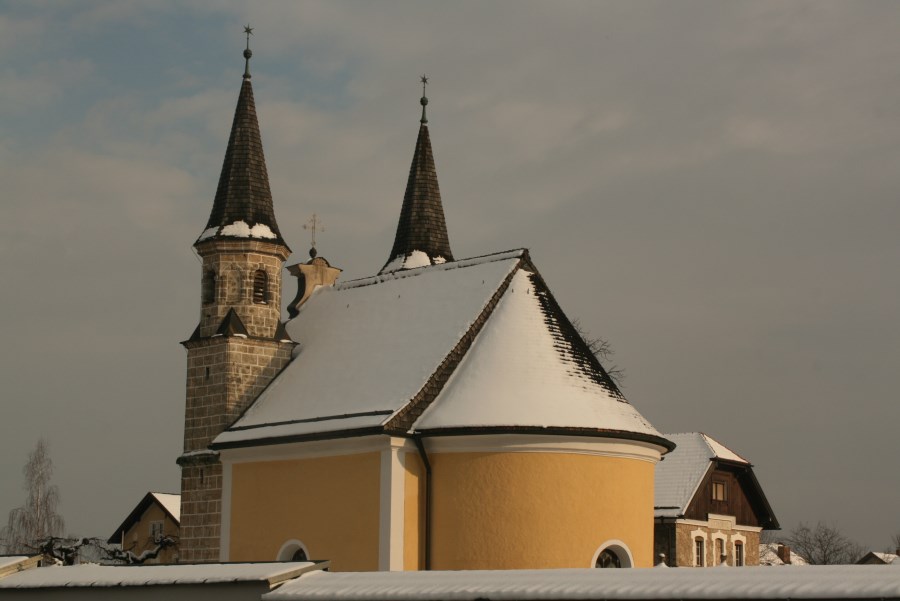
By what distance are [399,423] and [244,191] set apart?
30.0 feet

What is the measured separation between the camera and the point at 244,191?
113ft

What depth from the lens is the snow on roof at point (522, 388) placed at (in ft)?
90.5

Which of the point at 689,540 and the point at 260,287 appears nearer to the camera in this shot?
the point at 260,287

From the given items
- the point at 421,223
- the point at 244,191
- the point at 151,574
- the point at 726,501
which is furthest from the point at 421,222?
the point at 151,574

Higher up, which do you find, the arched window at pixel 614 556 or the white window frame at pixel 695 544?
the arched window at pixel 614 556

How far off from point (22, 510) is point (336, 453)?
37.2 metres

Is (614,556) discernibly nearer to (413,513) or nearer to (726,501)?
(413,513)

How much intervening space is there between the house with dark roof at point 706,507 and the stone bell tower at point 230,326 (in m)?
17.7

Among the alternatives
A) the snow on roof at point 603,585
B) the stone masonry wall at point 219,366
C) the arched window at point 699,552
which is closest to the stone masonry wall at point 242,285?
→ the stone masonry wall at point 219,366

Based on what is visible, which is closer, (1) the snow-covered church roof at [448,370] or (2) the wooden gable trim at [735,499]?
(1) the snow-covered church roof at [448,370]

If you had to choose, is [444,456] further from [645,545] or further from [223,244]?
[223,244]

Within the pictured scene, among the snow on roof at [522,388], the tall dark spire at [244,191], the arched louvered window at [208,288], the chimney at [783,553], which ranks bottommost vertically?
the chimney at [783,553]

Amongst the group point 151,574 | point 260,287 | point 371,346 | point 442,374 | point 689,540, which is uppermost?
point 260,287

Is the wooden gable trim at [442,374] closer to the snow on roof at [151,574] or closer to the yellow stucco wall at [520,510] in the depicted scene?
the yellow stucco wall at [520,510]
